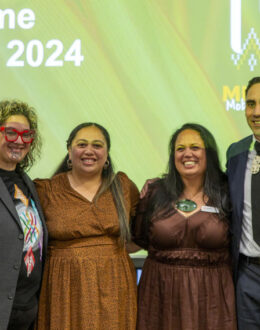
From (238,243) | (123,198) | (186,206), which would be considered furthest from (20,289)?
(238,243)

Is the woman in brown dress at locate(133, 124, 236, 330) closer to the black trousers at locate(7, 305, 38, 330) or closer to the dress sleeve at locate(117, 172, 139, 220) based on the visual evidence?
the dress sleeve at locate(117, 172, 139, 220)

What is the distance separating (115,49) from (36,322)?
79.3 inches

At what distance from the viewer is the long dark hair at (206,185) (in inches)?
95.3

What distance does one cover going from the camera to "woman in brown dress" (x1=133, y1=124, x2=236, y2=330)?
230 cm

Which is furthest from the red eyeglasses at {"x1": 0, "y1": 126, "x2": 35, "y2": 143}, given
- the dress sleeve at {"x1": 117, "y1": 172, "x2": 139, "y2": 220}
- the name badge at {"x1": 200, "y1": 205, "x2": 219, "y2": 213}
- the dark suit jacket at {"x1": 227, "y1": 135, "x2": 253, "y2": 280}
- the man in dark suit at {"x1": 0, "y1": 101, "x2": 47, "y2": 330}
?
the dark suit jacket at {"x1": 227, "y1": 135, "x2": 253, "y2": 280}

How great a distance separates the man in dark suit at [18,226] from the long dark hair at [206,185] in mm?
645

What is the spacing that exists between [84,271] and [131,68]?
1701 mm

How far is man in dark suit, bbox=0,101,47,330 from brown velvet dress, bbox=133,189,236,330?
0.59 m

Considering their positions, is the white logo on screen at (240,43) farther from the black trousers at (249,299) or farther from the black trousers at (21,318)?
the black trousers at (21,318)

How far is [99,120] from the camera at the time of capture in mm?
3371

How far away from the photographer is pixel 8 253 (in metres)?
2.02

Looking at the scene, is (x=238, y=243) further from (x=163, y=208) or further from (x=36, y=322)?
(x=36, y=322)

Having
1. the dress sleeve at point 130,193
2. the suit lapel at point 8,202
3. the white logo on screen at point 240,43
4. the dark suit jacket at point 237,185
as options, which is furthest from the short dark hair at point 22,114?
the white logo on screen at point 240,43

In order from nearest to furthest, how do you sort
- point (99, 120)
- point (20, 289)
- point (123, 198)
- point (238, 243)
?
1. point (20, 289)
2. point (238, 243)
3. point (123, 198)
4. point (99, 120)
